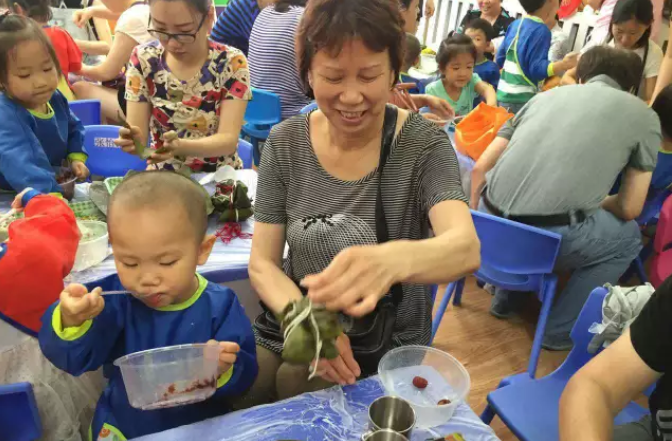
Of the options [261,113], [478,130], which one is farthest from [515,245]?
[261,113]

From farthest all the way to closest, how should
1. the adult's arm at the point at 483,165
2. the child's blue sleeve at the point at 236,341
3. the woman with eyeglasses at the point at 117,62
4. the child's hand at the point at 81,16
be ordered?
the child's hand at the point at 81,16 < the woman with eyeglasses at the point at 117,62 < the adult's arm at the point at 483,165 < the child's blue sleeve at the point at 236,341

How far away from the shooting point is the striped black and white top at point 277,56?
3.31m

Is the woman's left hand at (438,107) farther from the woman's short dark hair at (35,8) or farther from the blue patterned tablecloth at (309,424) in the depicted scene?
the woman's short dark hair at (35,8)

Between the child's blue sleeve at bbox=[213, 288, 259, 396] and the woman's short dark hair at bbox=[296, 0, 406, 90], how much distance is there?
732mm

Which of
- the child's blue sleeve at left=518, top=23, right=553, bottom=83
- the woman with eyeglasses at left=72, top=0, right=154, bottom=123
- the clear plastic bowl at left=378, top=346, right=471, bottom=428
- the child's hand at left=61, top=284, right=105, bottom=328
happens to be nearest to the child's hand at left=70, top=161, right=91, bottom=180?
the woman with eyeglasses at left=72, top=0, right=154, bottom=123

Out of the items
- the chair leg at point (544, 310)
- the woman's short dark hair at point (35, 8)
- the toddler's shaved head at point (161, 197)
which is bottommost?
the chair leg at point (544, 310)

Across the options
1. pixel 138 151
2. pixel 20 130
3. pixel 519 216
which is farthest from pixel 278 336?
pixel 519 216

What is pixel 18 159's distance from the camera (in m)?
1.79

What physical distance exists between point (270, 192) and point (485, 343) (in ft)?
5.93

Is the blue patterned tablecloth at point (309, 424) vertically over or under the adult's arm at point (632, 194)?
under

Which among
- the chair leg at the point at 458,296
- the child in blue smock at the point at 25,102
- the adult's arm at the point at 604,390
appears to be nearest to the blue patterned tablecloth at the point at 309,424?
the adult's arm at the point at 604,390

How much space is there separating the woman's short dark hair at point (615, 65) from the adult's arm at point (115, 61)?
2.80 metres

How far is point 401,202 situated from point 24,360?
120 centimetres

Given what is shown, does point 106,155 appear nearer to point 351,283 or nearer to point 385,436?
point 351,283
